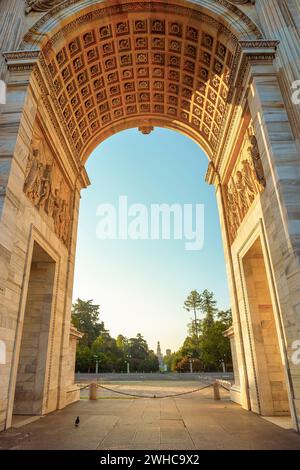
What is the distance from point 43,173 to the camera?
10570 mm

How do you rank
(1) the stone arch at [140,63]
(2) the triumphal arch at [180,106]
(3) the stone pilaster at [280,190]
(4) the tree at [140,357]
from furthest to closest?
(4) the tree at [140,357], (1) the stone arch at [140,63], (2) the triumphal arch at [180,106], (3) the stone pilaster at [280,190]

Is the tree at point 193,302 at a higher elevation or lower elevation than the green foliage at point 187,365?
higher

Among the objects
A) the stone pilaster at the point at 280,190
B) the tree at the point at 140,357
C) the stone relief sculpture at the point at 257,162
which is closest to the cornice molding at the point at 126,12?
the stone pilaster at the point at 280,190

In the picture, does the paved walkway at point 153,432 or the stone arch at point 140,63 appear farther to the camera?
the stone arch at point 140,63

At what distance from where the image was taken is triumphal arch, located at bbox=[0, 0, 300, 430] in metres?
7.64

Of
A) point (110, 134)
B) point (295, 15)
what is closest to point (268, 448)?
point (295, 15)

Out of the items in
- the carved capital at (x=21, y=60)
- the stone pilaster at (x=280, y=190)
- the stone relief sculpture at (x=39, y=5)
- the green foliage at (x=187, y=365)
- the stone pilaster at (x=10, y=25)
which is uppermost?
the stone relief sculpture at (x=39, y=5)

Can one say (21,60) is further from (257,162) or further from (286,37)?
(286,37)

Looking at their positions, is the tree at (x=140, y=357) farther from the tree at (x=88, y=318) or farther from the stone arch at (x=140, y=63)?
the stone arch at (x=140, y=63)

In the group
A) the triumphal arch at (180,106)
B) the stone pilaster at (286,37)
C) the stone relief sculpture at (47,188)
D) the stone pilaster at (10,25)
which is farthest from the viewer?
the stone pilaster at (10,25)

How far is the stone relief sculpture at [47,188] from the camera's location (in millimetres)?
9414

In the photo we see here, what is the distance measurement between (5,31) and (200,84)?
8234 mm

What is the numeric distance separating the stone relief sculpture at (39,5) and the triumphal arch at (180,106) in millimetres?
53

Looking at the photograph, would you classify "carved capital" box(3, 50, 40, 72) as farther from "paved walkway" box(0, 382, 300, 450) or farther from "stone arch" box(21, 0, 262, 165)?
"paved walkway" box(0, 382, 300, 450)
